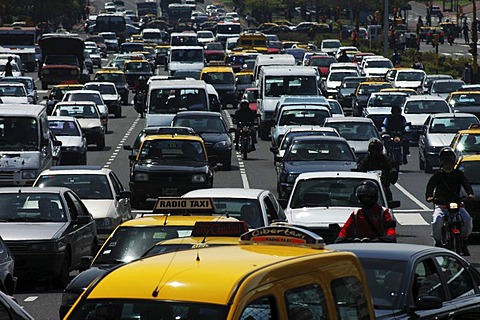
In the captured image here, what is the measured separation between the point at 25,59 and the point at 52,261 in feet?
242

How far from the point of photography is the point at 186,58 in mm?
72125

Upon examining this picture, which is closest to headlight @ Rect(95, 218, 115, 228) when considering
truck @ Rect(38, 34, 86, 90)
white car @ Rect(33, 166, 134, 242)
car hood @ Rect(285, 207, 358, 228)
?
white car @ Rect(33, 166, 134, 242)

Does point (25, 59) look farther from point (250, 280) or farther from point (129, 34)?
point (250, 280)

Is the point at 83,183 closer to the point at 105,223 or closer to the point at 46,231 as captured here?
the point at 105,223

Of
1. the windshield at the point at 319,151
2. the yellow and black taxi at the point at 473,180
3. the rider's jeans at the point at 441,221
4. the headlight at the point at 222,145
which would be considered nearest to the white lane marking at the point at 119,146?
the headlight at the point at 222,145

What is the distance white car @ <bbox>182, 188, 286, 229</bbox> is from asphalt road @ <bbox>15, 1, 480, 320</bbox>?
2282 millimetres

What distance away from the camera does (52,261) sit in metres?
18.7

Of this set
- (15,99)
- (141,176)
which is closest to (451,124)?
(141,176)

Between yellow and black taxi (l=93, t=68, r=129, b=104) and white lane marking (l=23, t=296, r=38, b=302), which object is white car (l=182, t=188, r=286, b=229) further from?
yellow and black taxi (l=93, t=68, r=129, b=104)

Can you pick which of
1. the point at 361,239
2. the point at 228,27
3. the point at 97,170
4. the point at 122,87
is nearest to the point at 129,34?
the point at 228,27

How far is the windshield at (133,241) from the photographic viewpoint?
49.8ft

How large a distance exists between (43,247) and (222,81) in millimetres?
44135

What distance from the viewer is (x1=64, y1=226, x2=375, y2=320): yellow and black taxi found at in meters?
7.82

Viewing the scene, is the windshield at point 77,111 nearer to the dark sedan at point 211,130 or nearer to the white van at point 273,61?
the dark sedan at point 211,130
